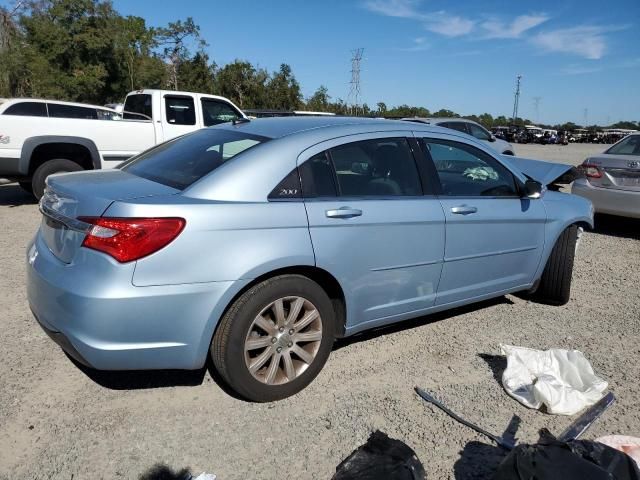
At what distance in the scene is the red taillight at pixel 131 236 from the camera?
101 inches

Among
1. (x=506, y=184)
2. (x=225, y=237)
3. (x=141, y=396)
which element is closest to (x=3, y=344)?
(x=141, y=396)

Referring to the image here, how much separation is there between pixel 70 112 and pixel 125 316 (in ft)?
26.1

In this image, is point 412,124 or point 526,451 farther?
point 412,124

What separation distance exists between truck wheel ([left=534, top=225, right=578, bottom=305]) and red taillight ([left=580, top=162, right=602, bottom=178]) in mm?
3634

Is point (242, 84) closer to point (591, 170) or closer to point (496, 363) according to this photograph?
A: point (591, 170)

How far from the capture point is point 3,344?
3686 mm

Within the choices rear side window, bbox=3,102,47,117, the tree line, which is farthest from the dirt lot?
the tree line

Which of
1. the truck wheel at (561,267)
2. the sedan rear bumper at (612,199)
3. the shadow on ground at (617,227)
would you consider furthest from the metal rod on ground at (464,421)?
the shadow on ground at (617,227)

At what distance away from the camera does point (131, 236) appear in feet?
8.43

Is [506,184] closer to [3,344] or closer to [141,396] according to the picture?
[141,396]

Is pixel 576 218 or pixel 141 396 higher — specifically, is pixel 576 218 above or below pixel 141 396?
above

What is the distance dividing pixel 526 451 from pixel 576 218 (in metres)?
3.06

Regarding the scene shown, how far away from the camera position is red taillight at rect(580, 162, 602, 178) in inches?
305

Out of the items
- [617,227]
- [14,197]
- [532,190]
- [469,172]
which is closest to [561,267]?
[532,190]
